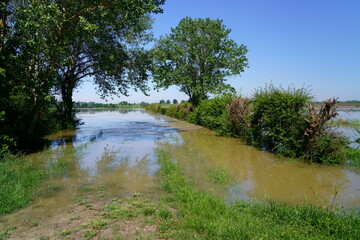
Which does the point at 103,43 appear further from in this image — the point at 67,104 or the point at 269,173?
the point at 269,173

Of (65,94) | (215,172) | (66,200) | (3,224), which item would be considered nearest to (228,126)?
(215,172)

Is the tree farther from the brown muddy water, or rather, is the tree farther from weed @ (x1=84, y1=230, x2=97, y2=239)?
weed @ (x1=84, y1=230, x2=97, y2=239)

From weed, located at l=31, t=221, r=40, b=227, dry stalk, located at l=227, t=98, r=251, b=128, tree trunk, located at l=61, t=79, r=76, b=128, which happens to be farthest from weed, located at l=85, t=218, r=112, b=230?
tree trunk, located at l=61, t=79, r=76, b=128

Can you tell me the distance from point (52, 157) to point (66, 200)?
525 cm

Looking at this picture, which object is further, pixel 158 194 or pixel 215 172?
pixel 215 172

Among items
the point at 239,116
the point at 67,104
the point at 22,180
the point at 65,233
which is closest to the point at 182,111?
the point at 67,104

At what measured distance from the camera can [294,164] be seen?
8.38 m

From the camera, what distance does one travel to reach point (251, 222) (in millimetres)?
3816

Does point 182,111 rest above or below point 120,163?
above

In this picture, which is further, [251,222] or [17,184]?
[17,184]

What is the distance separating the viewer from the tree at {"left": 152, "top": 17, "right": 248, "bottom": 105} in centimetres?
2947

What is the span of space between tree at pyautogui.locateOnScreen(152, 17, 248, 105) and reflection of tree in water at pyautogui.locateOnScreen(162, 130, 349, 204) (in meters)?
19.2

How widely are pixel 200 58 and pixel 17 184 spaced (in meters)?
26.9

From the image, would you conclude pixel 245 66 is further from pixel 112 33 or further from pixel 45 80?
pixel 45 80
